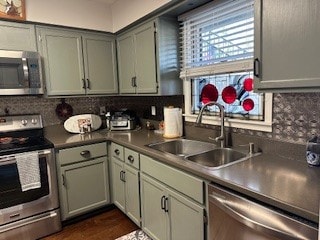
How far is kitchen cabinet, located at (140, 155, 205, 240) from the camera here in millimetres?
1402

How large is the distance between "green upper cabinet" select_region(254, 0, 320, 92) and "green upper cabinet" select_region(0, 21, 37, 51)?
2.08 metres

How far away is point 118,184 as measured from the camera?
2.36 meters

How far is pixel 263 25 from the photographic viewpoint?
1232 mm

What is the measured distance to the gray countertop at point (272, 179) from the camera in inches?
36.7

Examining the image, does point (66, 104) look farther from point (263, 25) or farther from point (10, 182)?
point (263, 25)

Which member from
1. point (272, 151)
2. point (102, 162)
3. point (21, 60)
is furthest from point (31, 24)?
point (272, 151)

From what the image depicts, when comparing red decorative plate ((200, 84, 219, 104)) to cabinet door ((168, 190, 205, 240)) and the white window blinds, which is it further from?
cabinet door ((168, 190, 205, 240))

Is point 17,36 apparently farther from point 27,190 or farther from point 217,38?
point 217,38

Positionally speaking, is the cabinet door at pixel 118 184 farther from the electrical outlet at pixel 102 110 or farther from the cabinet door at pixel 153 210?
the electrical outlet at pixel 102 110

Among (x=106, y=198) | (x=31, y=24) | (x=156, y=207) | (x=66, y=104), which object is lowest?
(x=106, y=198)

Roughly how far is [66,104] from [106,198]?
120 centimetres

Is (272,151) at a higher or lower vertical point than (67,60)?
lower

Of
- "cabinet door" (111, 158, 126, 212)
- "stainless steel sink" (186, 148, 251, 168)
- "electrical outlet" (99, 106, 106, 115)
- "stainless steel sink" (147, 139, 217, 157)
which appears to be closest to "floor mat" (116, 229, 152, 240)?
"cabinet door" (111, 158, 126, 212)

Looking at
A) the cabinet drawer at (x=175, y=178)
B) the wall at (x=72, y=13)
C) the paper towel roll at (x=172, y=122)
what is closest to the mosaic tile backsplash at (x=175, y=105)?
the paper towel roll at (x=172, y=122)
